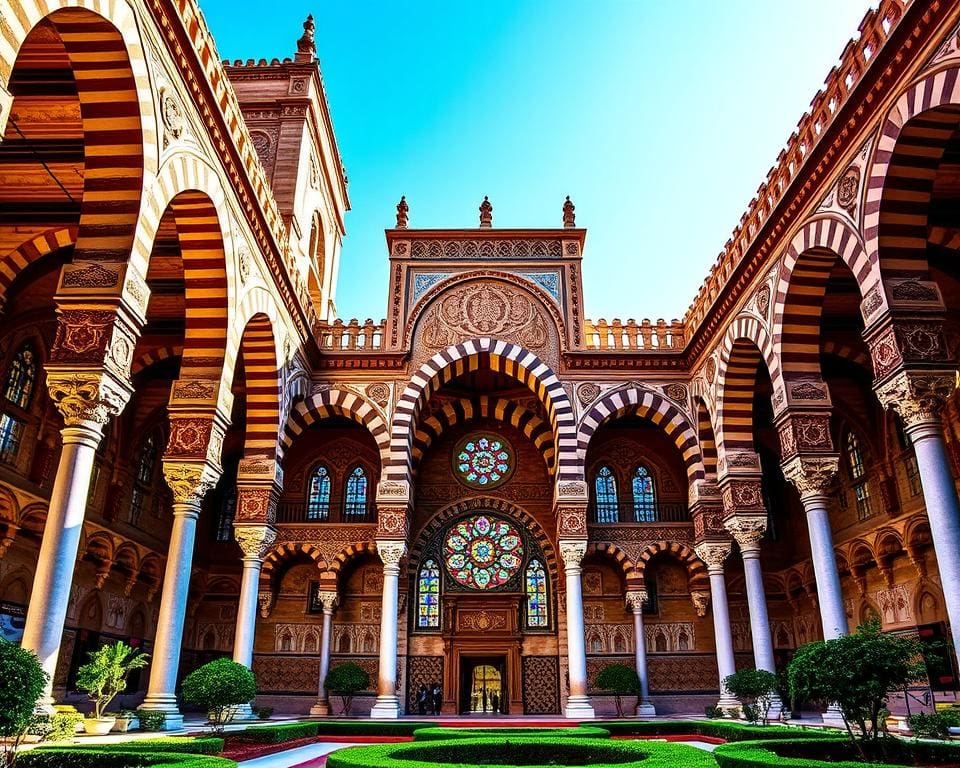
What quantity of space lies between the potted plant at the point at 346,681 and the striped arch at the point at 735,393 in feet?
31.7

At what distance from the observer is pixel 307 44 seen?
74.7 ft

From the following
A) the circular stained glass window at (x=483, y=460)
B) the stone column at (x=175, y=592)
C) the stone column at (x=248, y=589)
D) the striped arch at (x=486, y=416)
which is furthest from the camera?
the circular stained glass window at (x=483, y=460)

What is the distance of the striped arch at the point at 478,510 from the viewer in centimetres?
1978

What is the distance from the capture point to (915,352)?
9.32 m

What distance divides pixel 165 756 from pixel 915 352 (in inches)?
369

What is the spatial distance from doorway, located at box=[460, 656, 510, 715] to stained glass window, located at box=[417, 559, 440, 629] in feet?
4.30

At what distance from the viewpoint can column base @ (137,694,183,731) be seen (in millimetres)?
10648

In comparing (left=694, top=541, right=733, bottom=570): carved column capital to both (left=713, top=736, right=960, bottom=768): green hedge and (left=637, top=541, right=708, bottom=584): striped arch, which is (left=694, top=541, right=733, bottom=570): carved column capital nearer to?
(left=637, top=541, right=708, bottom=584): striped arch

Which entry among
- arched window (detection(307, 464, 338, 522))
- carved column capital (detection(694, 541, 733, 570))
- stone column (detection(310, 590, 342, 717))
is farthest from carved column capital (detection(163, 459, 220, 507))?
carved column capital (detection(694, 541, 733, 570))

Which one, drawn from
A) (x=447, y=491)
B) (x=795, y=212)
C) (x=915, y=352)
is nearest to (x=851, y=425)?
(x=795, y=212)

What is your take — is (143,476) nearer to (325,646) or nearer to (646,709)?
(325,646)

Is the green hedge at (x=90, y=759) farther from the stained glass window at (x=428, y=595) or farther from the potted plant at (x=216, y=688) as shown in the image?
the stained glass window at (x=428, y=595)

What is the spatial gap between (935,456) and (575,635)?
929 cm

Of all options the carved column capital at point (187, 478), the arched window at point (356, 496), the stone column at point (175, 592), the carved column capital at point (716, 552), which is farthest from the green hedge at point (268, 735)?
the carved column capital at point (716, 552)
